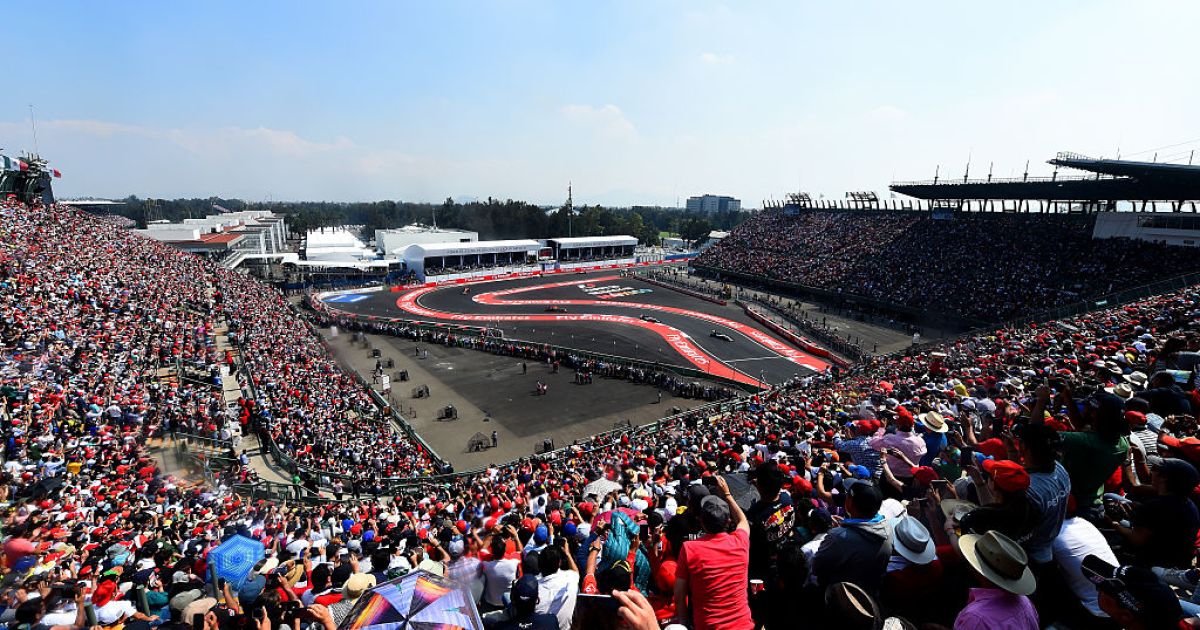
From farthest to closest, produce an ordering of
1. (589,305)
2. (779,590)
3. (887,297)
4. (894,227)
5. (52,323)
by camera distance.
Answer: (894,227)
(589,305)
(887,297)
(52,323)
(779,590)

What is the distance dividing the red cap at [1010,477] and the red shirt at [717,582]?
1834 millimetres

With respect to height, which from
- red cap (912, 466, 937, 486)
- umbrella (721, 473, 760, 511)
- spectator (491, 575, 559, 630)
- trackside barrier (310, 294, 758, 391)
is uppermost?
red cap (912, 466, 937, 486)

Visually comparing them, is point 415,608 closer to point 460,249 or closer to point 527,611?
point 527,611

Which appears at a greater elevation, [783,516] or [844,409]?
[783,516]

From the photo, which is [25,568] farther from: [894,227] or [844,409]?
[894,227]

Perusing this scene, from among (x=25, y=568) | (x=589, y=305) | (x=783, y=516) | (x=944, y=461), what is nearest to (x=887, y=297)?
(x=589, y=305)

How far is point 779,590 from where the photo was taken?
369 cm

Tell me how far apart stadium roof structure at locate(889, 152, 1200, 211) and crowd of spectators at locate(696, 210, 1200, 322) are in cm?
251

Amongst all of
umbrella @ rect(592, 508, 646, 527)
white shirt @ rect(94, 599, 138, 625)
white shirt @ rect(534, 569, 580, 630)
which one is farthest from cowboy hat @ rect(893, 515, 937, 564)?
white shirt @ rect(94, 599, 138, 625)

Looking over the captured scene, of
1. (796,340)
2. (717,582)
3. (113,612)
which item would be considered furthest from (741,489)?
(796,340)

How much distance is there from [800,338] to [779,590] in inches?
A: 1352

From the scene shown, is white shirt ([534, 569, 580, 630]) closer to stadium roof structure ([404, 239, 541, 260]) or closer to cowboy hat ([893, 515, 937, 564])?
cowboy hat ([893, 515, 937, 564])

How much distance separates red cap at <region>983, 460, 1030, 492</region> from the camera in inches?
139

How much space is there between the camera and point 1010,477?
11.7ft
